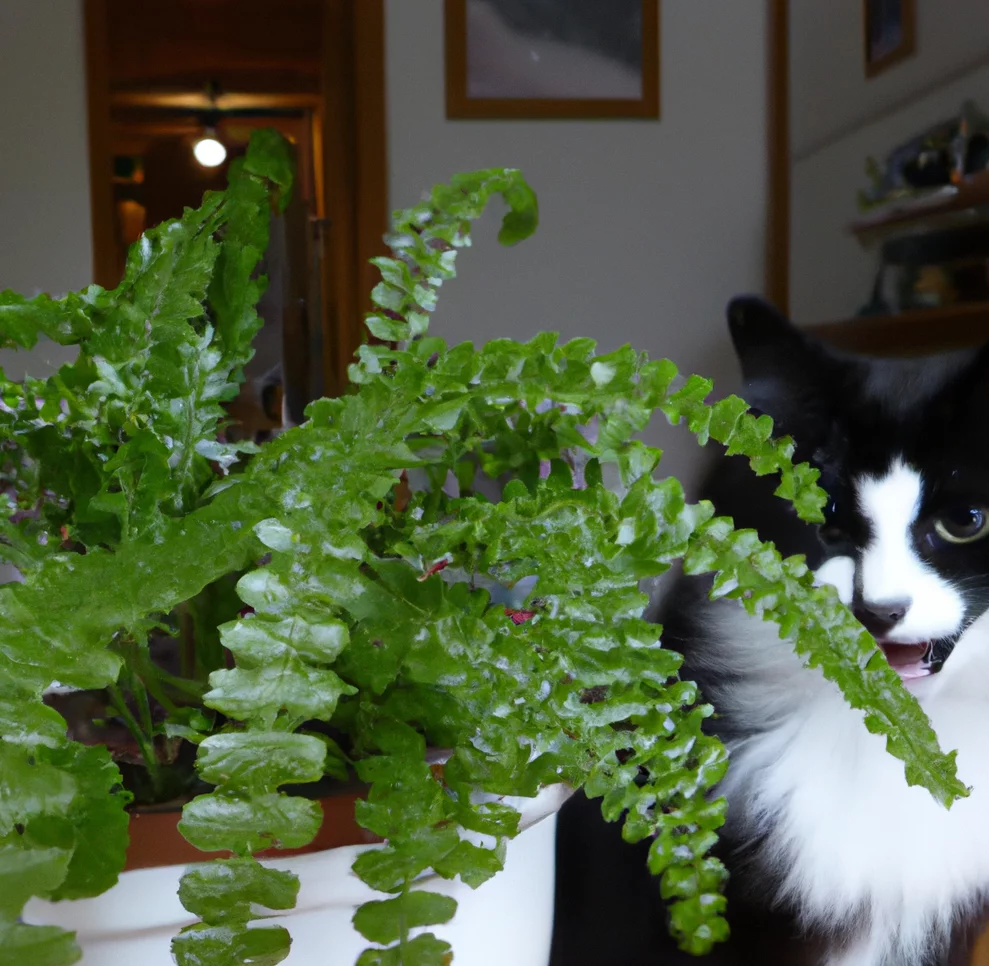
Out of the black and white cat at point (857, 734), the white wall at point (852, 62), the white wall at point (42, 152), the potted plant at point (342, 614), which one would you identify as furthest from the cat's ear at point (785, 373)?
the white wall at point (42, 152)

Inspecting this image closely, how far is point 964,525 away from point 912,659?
114 mm

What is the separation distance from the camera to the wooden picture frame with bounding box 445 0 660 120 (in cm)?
101

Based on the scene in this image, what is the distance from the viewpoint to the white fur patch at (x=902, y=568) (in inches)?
28.1

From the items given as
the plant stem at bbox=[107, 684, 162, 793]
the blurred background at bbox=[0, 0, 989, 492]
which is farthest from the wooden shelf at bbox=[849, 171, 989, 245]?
the plant stem at bbox=[107, 684, 162, 793]

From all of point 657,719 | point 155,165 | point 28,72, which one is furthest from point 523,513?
point 28,72

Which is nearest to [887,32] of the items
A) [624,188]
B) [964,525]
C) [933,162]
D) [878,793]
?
[933,162]

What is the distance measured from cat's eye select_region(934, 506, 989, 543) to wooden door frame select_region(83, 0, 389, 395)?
677 millimetres

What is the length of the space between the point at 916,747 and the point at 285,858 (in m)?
0.25

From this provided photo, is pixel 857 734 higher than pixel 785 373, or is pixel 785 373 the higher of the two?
pixel 785 373

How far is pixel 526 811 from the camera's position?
0.42 meters

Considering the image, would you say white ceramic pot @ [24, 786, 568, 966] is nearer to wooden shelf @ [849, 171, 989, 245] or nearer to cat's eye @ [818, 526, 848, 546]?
cat's eye @ [818, 526, 848, 546]

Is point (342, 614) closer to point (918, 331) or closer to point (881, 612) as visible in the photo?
point (881, 612)

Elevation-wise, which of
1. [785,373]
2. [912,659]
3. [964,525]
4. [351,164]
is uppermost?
[351,164]

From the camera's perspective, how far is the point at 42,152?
1116 millimetres
